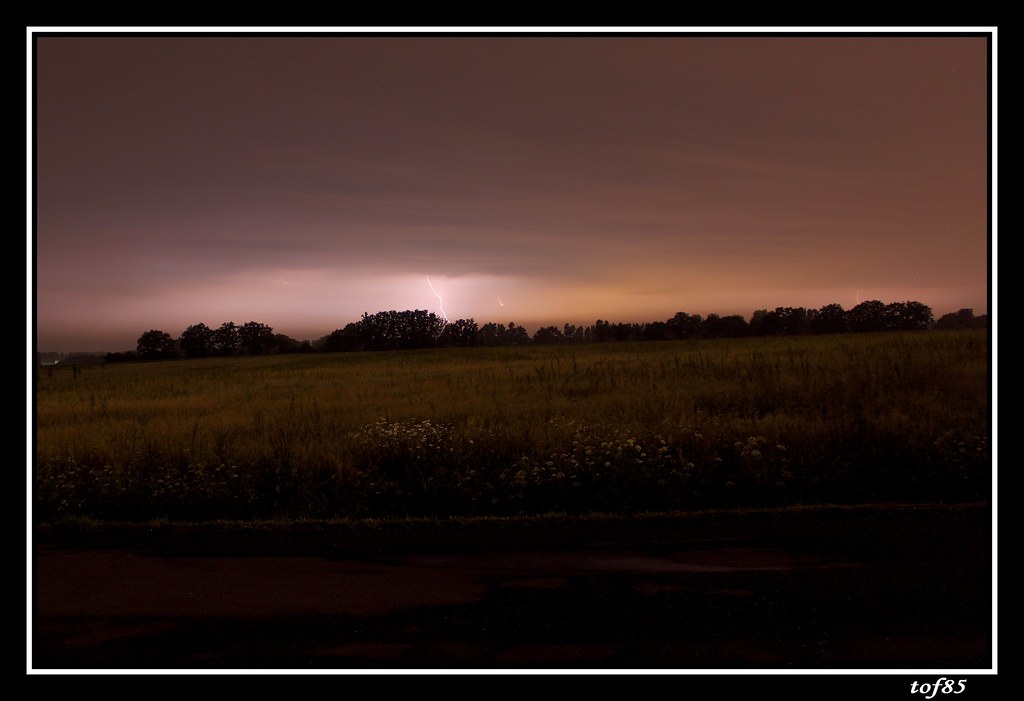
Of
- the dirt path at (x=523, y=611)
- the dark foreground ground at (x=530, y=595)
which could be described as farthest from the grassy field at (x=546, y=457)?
the dirt path at (x=523, y=611)

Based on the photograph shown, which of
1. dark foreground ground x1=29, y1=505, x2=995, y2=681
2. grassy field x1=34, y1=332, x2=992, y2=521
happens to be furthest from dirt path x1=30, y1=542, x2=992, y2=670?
grassy field x1=34, y1=332, x2=992, y2=521

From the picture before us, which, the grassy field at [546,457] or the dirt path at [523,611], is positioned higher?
the grassy field at [546,457]

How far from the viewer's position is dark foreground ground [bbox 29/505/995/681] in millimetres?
3949

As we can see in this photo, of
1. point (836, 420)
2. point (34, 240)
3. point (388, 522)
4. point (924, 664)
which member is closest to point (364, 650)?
point (388, 522)

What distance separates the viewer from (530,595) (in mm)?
4621

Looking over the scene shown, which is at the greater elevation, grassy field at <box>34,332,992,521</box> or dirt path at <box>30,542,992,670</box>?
grassy field at <box>34,332,992,521</box>

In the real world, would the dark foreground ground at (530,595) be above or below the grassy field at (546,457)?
below

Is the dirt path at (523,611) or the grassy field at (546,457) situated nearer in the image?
the dirt path at (523,611)

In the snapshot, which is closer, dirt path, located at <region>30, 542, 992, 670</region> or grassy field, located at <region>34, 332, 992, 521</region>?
dirt path, located at <region>30, 542, 992, 670</region>

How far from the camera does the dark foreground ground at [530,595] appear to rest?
13.0 ft

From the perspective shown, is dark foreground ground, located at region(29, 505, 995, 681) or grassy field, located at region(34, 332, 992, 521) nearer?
dark foreground ground, located at region(29, 505, 995, 681)

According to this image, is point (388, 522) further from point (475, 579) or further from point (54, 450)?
point (54, 450)

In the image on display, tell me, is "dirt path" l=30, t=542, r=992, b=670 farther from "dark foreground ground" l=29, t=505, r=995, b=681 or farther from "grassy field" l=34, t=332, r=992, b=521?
"grassy field" l=34, t=332, r=992, b=521

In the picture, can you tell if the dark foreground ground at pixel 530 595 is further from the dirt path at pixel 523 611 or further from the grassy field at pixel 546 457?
the grassy field at pixel 546 457
